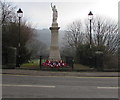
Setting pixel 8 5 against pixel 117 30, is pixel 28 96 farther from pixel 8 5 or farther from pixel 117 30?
pixel 117 30

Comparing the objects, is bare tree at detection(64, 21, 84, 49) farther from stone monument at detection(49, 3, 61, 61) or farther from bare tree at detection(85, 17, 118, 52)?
stone monument at detection(49, 3, 61, 61)

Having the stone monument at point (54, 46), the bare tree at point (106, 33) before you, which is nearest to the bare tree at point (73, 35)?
the bare tree at point (106, 33)

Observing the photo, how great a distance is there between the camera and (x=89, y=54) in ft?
80.6

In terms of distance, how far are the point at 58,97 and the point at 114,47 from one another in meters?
49.3

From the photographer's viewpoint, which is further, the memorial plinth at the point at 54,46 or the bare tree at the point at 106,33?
the bare tree at the point at 106,33

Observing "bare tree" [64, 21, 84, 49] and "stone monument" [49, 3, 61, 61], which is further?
"bare tree" [64, 21, 84, 49]

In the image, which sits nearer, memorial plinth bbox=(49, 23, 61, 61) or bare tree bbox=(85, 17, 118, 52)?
memorial plinth bbox=(49, 23, 61, 61)

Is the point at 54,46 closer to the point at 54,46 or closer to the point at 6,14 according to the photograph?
the point at 54,46

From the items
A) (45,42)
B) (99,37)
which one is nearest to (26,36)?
(99,37)

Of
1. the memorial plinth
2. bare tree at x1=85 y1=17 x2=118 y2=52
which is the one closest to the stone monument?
the memorial plinth

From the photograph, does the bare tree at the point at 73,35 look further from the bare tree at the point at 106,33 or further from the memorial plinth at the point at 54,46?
the memorial plinth at the point at 54,46

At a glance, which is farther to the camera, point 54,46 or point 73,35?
point 73,35

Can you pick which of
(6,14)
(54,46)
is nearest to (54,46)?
(54,46)

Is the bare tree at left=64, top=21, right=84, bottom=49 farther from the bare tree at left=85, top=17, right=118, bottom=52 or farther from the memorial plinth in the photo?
the memorial plinth
